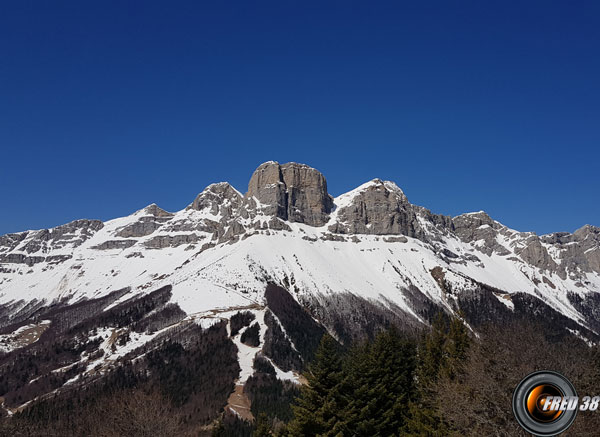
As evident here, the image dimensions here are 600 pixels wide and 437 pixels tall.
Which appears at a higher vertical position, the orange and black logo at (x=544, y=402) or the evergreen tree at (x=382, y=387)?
the orange and black logo at (x=544, y=402)

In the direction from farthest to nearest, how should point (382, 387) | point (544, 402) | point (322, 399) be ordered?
point (382, 387), point (322, 399), point (544, 402)

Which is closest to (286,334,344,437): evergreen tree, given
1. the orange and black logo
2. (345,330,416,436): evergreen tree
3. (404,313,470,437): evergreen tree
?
(345,330,416,436): evergreen tree

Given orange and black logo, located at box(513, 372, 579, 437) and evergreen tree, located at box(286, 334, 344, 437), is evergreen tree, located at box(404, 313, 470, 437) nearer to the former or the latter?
evergreen tree, located at box(286, 334, 344, 437)

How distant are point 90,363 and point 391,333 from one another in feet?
615

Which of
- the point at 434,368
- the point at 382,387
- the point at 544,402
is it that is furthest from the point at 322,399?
the point at 544,402

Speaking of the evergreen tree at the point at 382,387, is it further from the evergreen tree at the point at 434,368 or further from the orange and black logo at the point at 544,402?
the orange and black logo at the point at 544,402

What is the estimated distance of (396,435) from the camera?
40.7m

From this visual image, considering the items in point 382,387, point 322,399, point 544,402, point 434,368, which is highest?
point 544,402

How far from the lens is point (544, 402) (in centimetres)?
1081

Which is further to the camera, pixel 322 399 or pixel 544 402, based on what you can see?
pixel 322 399

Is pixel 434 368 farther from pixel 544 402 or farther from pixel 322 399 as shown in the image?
pixel 544 402

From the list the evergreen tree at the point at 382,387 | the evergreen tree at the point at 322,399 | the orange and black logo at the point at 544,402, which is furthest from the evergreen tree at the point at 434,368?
the orange and black logo at the point at 544,402

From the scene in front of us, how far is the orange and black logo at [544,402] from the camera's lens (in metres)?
10.5

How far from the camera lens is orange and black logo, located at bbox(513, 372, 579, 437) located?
34.4 ft
